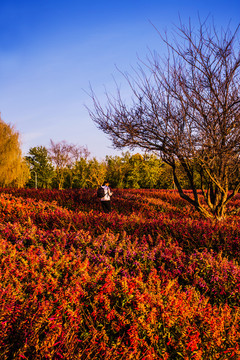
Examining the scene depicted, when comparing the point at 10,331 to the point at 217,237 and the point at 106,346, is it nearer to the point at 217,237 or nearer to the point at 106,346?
the point at 106,346

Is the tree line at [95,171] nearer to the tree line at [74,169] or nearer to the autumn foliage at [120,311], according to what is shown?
the tree line at [74,169]

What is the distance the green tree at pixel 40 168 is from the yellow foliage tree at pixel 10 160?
14.6m

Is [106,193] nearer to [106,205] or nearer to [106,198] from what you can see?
[106,198]

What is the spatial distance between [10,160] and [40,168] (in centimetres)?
1863

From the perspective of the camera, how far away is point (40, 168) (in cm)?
4206

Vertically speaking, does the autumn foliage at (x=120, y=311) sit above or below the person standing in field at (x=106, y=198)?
below

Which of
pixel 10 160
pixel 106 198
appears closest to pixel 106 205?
pixel 106 198

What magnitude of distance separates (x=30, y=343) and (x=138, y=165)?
3080 cm

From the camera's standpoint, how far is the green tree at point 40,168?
40.5 metres

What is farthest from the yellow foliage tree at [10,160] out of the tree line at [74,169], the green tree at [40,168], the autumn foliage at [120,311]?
the autumn foliage at [120,311]

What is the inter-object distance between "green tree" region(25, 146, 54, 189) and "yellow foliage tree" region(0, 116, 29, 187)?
47.8 ft

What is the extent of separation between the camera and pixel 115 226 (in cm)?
531

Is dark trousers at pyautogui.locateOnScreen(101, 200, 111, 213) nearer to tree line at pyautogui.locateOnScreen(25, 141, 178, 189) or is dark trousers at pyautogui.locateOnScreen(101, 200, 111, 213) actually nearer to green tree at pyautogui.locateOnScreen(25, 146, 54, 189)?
tree line at pyautogui.locateOnScreen(25, 141, 178, 189)

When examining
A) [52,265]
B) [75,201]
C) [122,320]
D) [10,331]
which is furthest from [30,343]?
[75,201]
